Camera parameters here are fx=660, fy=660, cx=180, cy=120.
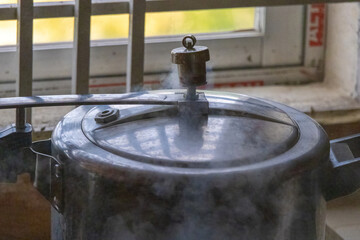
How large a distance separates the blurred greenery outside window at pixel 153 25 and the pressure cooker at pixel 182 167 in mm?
617

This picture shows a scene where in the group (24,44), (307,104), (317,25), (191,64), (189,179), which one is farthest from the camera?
(317,25)

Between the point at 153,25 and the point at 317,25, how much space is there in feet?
1.46

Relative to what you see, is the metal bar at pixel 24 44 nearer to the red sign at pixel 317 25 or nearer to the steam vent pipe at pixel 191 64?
the steam vent pipe at pixel 191 64

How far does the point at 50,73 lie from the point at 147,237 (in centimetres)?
86

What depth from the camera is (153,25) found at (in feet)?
5.51

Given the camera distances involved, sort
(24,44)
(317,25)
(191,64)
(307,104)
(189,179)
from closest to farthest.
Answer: (189,179) → (191,64) → (24,44) → (307,104) → (317,25)

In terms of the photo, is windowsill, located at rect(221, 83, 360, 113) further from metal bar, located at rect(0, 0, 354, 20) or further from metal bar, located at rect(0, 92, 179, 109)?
metal bar, located at rect(0, 92, 179, 109)

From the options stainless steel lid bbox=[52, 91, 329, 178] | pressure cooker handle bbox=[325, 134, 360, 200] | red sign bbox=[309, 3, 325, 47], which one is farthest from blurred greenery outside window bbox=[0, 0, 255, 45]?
pressure cooker handle bbox=[325, 134, 360, 200]

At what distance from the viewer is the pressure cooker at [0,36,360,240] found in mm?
862

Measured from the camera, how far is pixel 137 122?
986mm

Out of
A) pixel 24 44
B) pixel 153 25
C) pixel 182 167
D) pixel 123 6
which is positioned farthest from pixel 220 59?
pixel 182 167

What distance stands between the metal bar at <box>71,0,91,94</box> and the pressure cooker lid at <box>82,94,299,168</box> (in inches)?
12.7

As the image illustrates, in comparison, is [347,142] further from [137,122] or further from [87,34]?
[87,34]

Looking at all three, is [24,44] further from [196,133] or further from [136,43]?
[196,133]
